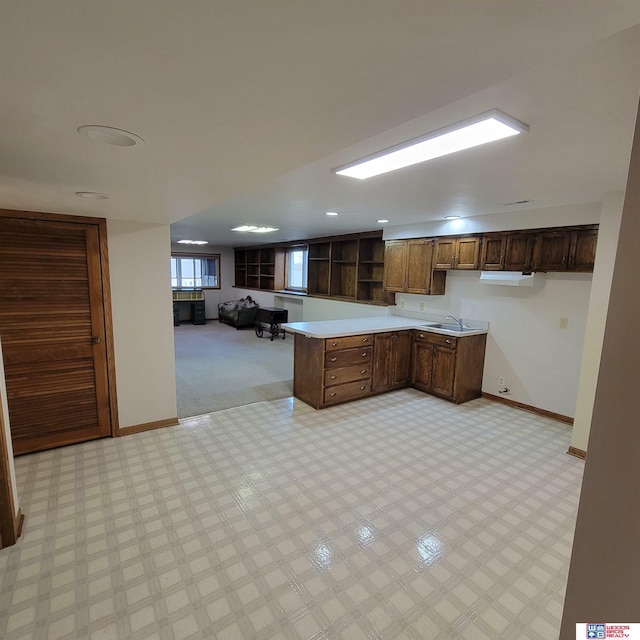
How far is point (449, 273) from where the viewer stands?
4.86m

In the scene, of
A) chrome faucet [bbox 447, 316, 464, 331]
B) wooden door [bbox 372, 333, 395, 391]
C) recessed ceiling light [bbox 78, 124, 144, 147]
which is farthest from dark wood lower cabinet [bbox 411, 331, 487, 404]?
recessed ceiling light [bbox 78, 124, 144, 147]

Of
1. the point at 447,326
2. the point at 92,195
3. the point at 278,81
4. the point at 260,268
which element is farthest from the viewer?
the point at 260,268

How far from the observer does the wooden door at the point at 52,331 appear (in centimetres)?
269

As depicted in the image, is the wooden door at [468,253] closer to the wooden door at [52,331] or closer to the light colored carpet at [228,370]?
the light colored carpet at [228,370]

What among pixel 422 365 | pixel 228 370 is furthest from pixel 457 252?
pixel 228 370

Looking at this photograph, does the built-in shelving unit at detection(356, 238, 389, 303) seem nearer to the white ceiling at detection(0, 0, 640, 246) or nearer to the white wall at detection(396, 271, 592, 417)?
the white wall at detection(396, 271, 592, 417)

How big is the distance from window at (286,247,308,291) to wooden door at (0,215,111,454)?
5.49 m

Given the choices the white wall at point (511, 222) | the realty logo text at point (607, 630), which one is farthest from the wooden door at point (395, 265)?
the realty logo text at point (607, 630)

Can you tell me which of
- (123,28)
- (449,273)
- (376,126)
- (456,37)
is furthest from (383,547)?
(449,273)

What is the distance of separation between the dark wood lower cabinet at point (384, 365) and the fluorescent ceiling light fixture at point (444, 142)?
2.18 m

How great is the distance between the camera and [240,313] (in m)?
8.87

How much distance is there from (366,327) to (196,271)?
7.40 meters

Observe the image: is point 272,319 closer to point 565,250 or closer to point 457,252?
point 457,252

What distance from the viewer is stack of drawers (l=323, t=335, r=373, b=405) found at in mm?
3988
